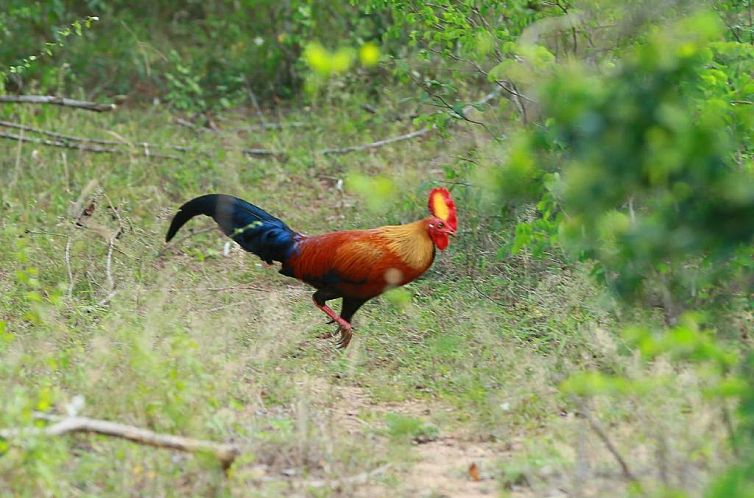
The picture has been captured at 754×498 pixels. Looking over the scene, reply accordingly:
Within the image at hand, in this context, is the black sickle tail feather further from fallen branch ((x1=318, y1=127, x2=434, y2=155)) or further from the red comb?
fallen branch ((x1=318, y1=127, x2=434, y2=155))

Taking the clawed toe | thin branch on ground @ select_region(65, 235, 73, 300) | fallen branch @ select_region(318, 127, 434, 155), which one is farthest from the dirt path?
fallen branch @ select_region(318, 127, 434, 155)

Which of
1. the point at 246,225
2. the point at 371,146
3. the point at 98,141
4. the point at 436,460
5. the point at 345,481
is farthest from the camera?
the point at 371,146

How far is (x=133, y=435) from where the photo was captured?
13.7 feet

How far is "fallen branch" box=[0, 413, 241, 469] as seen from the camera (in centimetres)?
410

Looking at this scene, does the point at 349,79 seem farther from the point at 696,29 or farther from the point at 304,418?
the point at 696,29

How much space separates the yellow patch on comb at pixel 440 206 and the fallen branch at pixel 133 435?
2.38 meters

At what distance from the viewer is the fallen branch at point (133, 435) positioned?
4.10 metres

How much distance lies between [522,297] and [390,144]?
3481 millimetres

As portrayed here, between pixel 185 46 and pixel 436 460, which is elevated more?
pixel 436 460

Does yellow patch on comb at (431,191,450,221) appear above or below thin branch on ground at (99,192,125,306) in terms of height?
above

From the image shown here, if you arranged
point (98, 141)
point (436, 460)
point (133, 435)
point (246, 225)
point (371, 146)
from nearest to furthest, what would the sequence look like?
point (133, 435) → point (436, 460) → point (246, 225) → point (98, 141) → point (371, 146)

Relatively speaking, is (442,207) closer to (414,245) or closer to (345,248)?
(414,245)

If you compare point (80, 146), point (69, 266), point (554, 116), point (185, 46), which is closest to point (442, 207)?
point (554, 116)

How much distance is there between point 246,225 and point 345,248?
709mm
